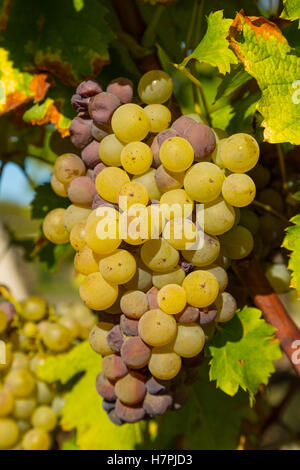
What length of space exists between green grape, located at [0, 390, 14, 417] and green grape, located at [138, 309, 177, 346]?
51 centimetres

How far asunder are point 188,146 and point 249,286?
30cm

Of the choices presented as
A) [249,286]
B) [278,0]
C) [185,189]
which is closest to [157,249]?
[185,189]

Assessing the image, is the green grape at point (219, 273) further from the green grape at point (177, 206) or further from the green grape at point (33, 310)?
the green grape at point (33, 310)

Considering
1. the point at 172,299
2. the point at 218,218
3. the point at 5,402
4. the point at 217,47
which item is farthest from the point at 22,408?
the point at 217,47

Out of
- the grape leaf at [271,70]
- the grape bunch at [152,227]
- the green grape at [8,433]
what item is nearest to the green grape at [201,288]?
the grape bunch at [152,227]

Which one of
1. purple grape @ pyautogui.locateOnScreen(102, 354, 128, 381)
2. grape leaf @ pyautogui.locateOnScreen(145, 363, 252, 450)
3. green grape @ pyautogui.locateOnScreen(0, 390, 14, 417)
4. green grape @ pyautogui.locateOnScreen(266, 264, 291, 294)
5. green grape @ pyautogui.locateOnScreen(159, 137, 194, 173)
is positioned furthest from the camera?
grape leaf @ pyautogui.locateOnScreen(145, 363, 252, 450)

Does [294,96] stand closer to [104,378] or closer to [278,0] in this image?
[278,0]

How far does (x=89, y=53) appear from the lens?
0.87 meters

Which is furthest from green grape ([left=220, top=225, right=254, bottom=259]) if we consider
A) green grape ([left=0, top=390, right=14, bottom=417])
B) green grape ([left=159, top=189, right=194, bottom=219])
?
green grape ([left=0, top=390, right=14, bottom=417])

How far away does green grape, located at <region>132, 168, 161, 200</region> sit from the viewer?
733 millimetres

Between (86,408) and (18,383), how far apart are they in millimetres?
173

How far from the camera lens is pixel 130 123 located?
715 millimetres

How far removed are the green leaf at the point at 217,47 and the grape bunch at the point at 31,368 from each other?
695 millimetres

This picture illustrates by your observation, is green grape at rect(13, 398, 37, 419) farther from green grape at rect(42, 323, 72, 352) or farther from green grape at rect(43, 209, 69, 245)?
green grape at rect(43, 209, 69, 245)
